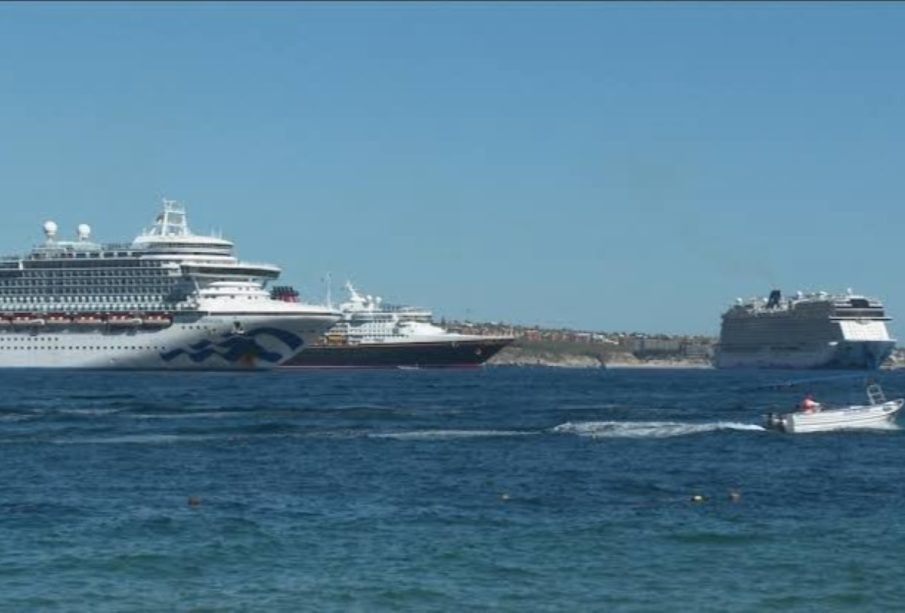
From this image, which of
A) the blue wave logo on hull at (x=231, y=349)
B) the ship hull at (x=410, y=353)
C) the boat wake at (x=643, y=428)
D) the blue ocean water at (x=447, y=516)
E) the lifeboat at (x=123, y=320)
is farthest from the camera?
the ship hull at (x=410, y=353)

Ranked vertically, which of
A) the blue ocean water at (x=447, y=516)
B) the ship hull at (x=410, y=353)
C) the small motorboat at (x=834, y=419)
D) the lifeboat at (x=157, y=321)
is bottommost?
the blue ocean water at (x=447, y=516)

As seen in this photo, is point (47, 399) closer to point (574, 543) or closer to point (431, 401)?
point (431, 401)

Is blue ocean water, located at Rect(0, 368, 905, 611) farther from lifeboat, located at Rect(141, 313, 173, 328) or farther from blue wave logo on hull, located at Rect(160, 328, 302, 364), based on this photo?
lifeboat, located at Rect(141, 313, 173, 328)

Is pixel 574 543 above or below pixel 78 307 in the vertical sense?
below

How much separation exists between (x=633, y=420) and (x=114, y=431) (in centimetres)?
2046

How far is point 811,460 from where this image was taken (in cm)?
4559

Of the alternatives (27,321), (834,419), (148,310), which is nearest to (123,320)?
(148,310)

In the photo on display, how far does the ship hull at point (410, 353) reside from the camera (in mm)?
165375

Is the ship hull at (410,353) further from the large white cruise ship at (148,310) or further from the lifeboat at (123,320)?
the lifeboat at (123,320)

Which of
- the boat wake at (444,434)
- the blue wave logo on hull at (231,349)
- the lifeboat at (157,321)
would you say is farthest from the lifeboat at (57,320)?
the boat wake at (444,434)

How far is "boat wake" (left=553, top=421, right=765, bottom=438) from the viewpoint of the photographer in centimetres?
5522

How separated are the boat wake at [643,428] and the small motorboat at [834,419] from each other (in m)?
1.27

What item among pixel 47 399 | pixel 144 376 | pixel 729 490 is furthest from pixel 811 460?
pixel 144 376

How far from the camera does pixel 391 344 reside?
167 m
